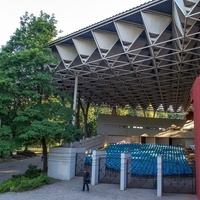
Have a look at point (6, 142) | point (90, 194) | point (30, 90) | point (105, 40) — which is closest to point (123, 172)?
point (90, 194)

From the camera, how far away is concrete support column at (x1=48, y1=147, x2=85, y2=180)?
20.3 metres

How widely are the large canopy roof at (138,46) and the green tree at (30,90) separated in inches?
186

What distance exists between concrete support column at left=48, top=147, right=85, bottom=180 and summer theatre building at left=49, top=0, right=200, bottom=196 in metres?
9.73

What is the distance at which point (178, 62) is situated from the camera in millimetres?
26391

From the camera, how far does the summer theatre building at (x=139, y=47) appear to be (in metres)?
20.0

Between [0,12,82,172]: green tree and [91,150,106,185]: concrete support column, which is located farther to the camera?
[0,12,82,172]: green tree

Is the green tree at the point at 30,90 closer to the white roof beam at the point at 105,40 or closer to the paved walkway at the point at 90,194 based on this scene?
the paved walkway at the point at 90,194

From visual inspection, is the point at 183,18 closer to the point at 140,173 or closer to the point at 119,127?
the point at 140,173

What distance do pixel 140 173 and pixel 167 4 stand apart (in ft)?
45.9

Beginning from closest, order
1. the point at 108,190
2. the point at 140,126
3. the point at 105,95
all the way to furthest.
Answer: the point at 108,190, the point at 105,95, the point at 140,126

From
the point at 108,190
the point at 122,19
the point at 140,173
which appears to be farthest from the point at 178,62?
the point at 108,190

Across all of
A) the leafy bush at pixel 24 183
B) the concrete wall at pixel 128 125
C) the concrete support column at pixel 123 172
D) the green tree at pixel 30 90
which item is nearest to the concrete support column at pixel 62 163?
the green tree at pixel 30 90

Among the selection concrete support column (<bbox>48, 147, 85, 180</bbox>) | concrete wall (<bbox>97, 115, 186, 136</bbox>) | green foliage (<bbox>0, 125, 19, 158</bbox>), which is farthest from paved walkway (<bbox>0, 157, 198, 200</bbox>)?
concrete wall (<bbox>97, 115, 186, 136</bbox>)

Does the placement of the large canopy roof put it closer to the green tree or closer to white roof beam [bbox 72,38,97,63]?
white roof beam [bbox 72,38,97,63]
